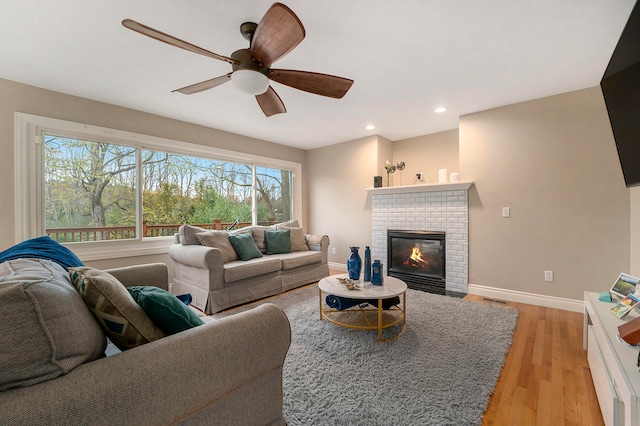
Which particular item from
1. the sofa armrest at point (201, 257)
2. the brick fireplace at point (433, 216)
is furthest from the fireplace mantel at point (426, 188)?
the sofa armrest at point (201, 257)

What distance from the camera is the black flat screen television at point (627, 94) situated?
1.39 meters

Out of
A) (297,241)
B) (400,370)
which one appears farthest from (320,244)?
(400,370)

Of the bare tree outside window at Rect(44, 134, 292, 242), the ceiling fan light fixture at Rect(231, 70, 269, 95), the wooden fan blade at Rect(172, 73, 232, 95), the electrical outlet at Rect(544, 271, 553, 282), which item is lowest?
the electrical outlet at Rect(544, 271, 553, 282)

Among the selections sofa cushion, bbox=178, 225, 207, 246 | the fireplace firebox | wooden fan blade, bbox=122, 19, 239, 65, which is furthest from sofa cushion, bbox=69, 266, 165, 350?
the fireplace firebox

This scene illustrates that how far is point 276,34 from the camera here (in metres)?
1.52

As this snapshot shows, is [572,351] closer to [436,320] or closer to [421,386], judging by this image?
[436,320]

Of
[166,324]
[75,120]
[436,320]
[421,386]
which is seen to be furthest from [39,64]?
[436,320]

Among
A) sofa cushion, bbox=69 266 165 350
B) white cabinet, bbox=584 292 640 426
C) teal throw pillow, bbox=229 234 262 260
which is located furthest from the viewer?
teal throw pillow, bbox=229 234 262 260

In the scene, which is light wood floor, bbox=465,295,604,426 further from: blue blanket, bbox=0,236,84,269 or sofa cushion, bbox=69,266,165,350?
blue blanket, bbox=0,236,84,269

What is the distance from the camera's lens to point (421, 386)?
1625mm

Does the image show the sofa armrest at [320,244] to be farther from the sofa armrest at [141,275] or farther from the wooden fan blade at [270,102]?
the sofa armrest at [141,275]

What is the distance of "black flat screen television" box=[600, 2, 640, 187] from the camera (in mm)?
1391

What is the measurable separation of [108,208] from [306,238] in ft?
8.56

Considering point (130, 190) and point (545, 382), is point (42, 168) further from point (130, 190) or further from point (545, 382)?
point (545, 382)
